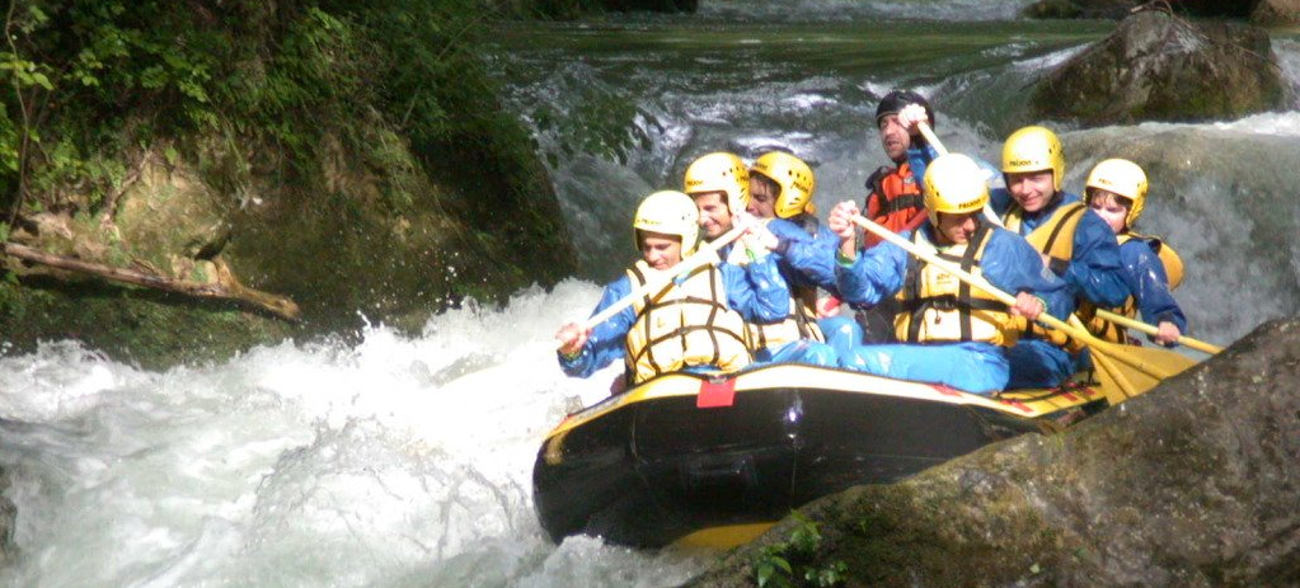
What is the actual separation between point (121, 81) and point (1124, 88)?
7155 mm

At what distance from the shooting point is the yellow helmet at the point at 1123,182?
6133 millimetres

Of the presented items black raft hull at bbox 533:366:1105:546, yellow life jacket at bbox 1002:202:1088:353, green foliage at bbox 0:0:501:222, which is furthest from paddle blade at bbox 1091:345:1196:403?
green foliage at bbox 0:0:501:222

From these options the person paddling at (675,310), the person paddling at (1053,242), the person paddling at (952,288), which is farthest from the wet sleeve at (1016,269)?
the person paddling at (675,310)

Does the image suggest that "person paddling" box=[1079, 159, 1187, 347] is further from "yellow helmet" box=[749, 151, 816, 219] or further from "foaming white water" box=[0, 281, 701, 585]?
"foaming white water" box=[0, 281, 701, 585]

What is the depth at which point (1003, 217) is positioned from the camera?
20.5 feet

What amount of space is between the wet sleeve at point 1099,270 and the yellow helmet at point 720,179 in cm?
128

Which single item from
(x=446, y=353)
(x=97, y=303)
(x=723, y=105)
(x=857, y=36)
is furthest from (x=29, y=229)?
(x=857, y=36)

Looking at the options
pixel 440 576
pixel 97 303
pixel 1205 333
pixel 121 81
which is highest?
pixel 121 81

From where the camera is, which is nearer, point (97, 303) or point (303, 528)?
point (303, 528)

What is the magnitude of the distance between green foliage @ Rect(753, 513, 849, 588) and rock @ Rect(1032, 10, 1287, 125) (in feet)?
27.2

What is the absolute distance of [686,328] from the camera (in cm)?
515

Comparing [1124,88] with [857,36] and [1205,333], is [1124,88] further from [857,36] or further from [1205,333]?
[857,36]

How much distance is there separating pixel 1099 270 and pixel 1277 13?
1549 cm

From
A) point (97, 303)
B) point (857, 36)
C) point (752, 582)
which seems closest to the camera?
point (752, 582)
